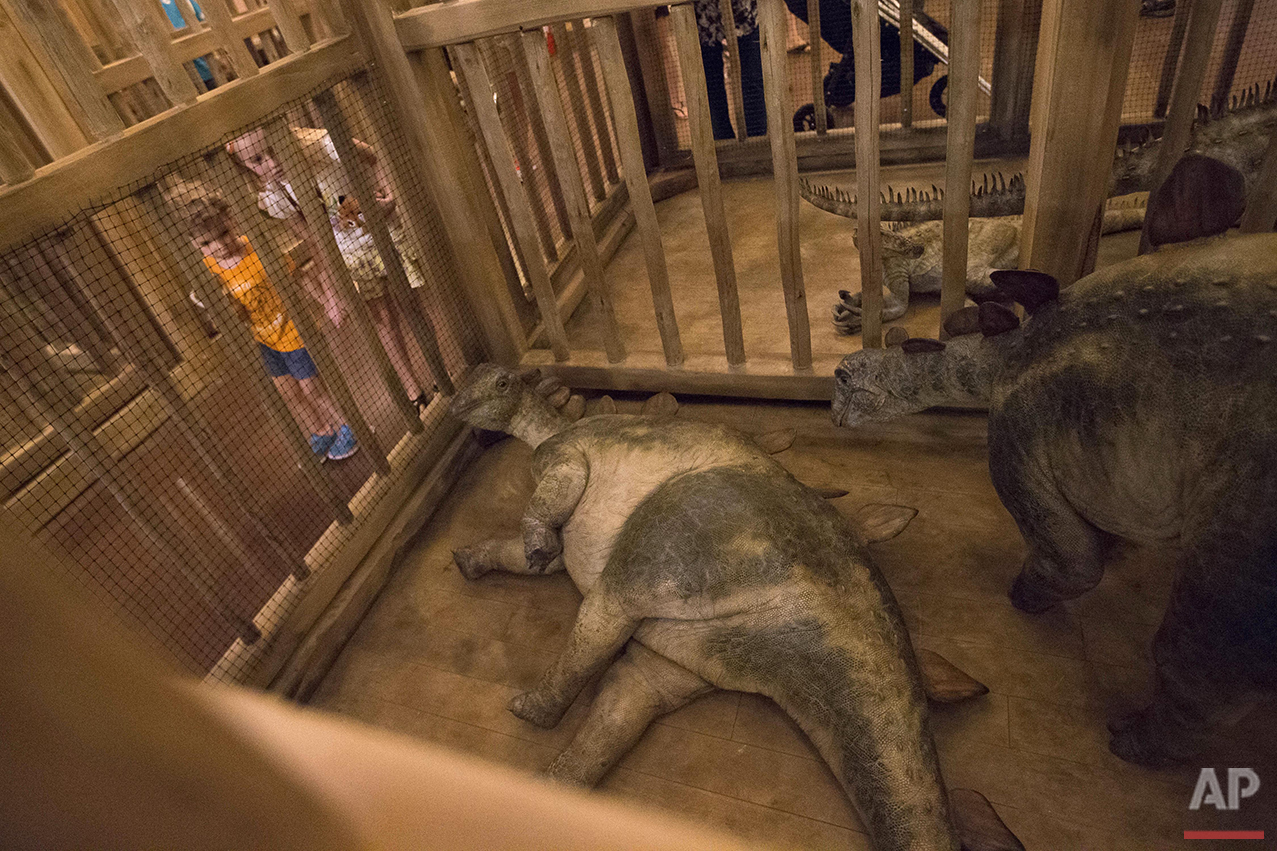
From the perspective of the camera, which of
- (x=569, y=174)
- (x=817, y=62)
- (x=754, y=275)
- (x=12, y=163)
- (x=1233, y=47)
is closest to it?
(x=12, y=163)

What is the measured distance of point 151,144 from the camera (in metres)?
2.13

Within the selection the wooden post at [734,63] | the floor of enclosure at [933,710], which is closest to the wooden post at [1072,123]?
the floor of enclosure at [933,710]

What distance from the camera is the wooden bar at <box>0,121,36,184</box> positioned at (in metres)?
1.80

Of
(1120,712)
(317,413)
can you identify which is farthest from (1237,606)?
(317,413)

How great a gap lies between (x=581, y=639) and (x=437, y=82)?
228cm

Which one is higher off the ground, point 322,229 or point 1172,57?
point 322,229

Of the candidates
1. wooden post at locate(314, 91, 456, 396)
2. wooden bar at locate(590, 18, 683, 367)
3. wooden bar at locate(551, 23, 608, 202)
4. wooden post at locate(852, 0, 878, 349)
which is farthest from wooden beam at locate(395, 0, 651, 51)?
wooden bar at locate(551, 23, 608, 202)

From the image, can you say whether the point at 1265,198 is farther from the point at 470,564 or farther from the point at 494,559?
the point at 470,564

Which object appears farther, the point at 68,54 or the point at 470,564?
the point at 470,564

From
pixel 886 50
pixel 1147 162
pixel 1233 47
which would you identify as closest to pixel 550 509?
pixel 1147 162

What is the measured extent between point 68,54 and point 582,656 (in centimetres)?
220

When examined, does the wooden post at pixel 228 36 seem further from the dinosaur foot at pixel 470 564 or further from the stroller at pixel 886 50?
the stroller at pixel 886 50

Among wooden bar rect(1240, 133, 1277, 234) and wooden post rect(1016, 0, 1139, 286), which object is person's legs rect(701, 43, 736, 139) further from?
wooden bar rect(1240, 133, 1277, 234)

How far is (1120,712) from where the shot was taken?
191cm
